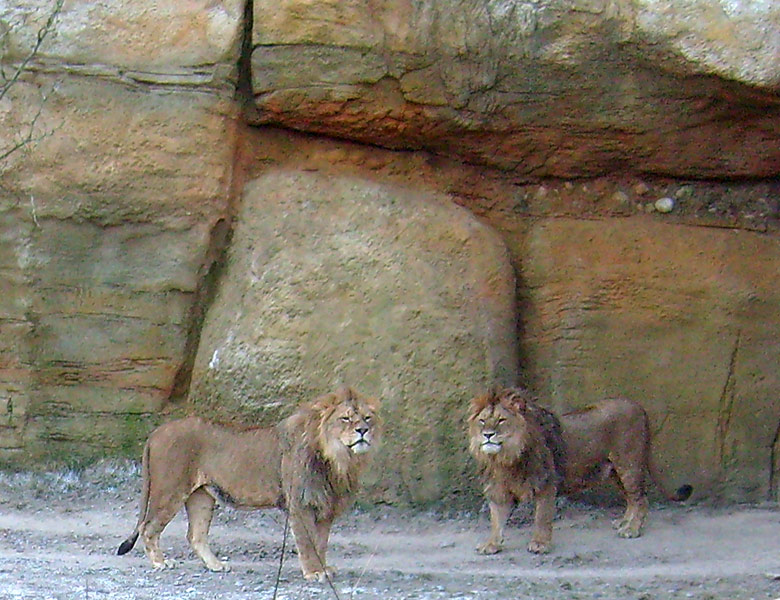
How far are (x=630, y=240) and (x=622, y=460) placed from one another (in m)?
1.53

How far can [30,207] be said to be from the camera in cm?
811

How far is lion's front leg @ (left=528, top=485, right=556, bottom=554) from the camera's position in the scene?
7.39m

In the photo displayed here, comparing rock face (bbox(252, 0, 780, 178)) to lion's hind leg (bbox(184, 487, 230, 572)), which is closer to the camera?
lion's hind leg (bbox(184, 487, 230, 572))

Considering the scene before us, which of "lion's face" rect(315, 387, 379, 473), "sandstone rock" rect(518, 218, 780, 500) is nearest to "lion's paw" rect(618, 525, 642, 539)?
"sandstone rock" rect(518, 218, 780, 500)

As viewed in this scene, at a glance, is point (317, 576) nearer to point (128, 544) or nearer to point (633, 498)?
point (128, 544)

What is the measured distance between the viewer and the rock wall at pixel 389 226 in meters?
7.96

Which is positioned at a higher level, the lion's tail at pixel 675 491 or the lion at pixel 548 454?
the lion at pixel 548 454

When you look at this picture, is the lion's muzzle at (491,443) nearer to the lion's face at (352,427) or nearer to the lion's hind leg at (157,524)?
the lion's face at (352,427)

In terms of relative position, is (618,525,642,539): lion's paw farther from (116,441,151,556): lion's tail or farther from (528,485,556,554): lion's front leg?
(116,441,151,556): lion's tail

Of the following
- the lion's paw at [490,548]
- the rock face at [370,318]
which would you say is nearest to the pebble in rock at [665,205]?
the rock face at [370,318]

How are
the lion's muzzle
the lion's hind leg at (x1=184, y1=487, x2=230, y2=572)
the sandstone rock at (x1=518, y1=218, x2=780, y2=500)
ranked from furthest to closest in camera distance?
the sandstone rock at (x1=518, y1=218, x2=780, y2=500) < the lion's muzzle < the lion's hind leg at (x1=184, y1=487, x2=230, y2=572)

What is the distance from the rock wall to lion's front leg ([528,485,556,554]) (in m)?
0.74

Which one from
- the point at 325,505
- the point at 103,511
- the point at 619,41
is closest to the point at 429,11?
the point at 619,41

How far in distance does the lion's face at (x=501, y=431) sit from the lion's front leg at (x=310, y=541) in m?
1.14
